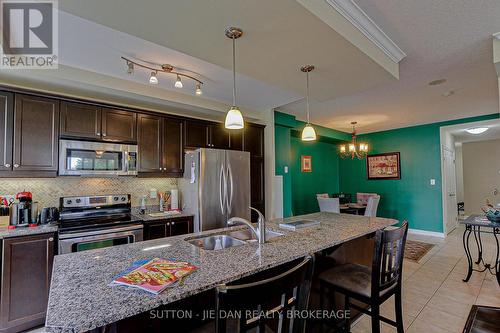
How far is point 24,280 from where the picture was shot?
2189 mm

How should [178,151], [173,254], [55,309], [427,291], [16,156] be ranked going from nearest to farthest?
[55,309] < [173,254] < [16,156] < [427,291] < [178,151]

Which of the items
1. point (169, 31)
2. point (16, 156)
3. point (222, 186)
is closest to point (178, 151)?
point (222, 186)

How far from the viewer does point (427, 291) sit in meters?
2.81

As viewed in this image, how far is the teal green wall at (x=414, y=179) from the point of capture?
551 cm

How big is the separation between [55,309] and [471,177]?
1054 cm

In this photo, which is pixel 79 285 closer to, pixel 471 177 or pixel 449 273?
pixel 449 273

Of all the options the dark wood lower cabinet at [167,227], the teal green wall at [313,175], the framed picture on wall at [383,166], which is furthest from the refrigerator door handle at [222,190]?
the framed picture on wall at [383,166]

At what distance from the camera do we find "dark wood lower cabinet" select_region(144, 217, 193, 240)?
114 inches

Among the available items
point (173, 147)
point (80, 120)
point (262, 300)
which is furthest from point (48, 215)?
point (262, 300)

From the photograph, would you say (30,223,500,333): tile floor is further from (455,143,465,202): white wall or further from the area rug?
(455,143,465,202): white wall

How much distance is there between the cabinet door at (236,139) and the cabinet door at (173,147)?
0.82 m

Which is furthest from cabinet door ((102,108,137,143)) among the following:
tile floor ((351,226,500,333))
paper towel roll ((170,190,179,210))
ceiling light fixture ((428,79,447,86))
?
ceiling light fixture ((428,79,447,86))

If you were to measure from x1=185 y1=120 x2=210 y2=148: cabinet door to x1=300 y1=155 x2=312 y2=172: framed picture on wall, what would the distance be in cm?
315

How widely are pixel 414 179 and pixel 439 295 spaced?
12.5ft
